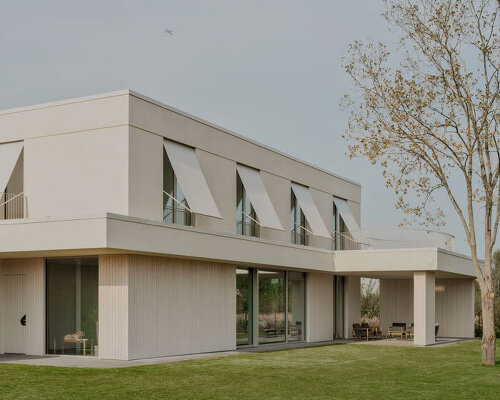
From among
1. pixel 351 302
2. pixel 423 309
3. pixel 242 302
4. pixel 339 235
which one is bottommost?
pixel 351 302

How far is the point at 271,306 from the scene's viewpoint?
1029 inches

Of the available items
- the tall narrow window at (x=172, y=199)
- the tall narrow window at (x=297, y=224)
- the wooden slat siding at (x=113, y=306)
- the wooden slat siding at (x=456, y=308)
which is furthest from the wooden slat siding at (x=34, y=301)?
the wooden slat siding at (x=456, y=308)

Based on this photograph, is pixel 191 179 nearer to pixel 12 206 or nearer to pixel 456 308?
pixel 12 206

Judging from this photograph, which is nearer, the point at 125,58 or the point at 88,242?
the point at 88,242

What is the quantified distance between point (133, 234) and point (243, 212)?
7.37 meters

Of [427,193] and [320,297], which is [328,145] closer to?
[320,297]

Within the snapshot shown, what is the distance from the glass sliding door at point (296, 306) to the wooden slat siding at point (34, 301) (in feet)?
33.7

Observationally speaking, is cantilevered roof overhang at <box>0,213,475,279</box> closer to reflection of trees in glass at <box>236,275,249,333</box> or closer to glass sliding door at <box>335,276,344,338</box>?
reflection of trees in glass at <box>236,275,249,333</box>

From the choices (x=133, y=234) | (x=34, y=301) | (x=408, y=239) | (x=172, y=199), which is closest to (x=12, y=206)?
(x=34, y=301)

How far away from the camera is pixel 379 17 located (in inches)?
726

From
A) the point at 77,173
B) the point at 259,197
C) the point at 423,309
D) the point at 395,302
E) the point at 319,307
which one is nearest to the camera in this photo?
the point at 77,173

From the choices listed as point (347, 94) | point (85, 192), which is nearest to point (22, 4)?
point (85, 192)

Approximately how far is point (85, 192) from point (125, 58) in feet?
12.4

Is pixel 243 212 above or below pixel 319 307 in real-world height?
above
